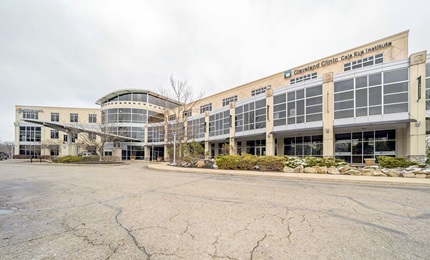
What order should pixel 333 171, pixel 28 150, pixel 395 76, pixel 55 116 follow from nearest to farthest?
1. pixel 333 171
2. pixel 395 76
3. pixel 28 150
4. pixel 55 116

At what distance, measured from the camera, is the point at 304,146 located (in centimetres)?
2273

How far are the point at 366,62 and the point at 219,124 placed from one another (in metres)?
21.6

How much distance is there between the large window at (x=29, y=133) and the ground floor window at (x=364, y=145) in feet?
222

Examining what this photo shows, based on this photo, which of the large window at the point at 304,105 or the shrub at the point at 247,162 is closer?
the shrub at the point at 247,162

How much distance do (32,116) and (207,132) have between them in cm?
5163

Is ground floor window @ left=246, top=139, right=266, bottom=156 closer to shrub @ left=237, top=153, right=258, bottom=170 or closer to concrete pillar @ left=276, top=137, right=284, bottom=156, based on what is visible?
concrete pillar @ left=276, top=137, right=284, bottom=156

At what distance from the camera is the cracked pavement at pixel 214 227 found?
3102mm

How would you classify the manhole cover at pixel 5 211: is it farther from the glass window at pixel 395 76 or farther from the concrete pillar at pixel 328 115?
the glass window at pixel 395 76

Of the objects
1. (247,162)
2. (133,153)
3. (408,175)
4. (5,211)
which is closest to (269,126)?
(247,162)

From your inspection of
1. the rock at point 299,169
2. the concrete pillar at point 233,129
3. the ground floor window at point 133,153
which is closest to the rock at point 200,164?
the rock at point 299,169

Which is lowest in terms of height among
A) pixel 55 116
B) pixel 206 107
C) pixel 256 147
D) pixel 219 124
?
pixel 256 147

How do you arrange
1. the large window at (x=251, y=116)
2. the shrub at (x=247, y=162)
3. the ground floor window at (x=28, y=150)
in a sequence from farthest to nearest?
1. the ground floor window at (x=28, y=150)
2. the large window at (x=251, y=116)
3. the shrub at (x=247, y=162)

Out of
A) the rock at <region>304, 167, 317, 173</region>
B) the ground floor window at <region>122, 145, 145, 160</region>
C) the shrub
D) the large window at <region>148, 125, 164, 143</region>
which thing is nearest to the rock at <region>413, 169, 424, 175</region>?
the rock at <region>304, 167, 317, 173</region>

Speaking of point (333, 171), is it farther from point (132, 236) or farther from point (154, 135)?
point (154, 135)
